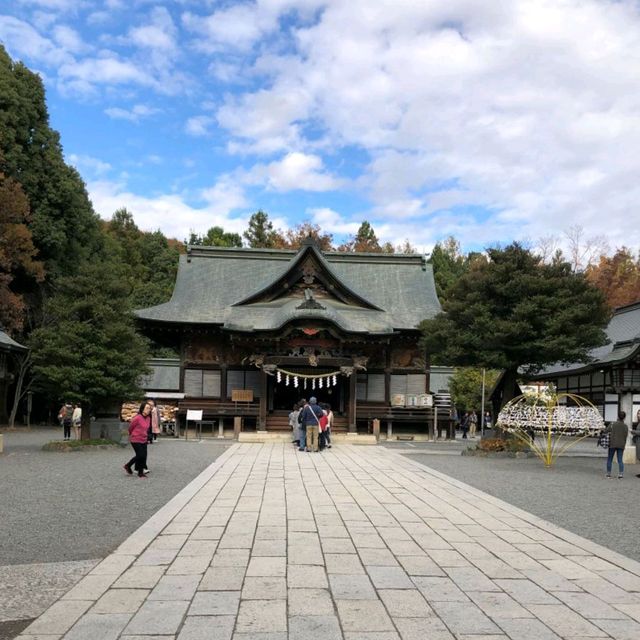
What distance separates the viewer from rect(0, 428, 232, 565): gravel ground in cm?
677

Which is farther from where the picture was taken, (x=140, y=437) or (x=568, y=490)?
(x=140, y=437)

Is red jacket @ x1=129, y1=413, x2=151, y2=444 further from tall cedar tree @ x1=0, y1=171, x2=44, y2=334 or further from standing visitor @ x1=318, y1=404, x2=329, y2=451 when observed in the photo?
tall cedar tree @ x1=0, y1=171, x2=44, y2=334

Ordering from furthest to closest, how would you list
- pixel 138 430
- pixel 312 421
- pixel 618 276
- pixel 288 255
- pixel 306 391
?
pixel 618 276, pixel 288 255, pixel 306 391, pixel 312 421, pixel 138 430

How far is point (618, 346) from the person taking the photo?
2377 cm

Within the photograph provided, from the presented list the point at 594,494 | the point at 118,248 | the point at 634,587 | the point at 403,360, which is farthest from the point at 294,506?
the point at 118,248

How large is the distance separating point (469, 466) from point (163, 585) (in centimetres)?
1227

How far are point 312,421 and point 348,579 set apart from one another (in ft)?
49.1

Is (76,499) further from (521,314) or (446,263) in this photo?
(446,263)

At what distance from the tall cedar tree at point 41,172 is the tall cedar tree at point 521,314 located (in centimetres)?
2299

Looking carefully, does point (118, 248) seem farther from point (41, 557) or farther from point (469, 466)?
point (41, 557)

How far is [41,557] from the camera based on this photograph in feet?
20.6

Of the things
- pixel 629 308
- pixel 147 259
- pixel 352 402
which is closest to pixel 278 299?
pixel 352 402

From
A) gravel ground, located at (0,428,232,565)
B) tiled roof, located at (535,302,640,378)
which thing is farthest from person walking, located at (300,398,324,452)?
tiled roof, located at (535,302,640,378)

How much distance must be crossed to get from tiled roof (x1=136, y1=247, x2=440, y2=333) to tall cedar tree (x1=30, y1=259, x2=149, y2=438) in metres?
7.95
